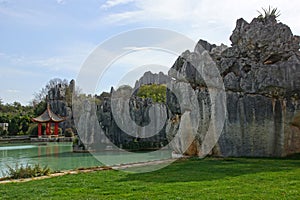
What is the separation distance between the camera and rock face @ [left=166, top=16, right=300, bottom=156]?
12.6 meters

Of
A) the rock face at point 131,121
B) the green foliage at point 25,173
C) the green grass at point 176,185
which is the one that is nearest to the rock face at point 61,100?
the rock face at point 131,121

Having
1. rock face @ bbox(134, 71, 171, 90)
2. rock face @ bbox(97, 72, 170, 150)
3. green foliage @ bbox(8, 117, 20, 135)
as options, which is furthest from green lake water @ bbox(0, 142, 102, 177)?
green foliage @ bbox(8, 117, 20, 135)

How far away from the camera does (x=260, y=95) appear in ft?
42.0

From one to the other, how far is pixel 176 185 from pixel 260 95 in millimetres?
6916

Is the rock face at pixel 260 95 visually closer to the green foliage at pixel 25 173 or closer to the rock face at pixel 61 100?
the green foliage at pixel 25 173

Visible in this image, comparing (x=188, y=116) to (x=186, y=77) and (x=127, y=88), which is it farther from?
(x=127, y=88)

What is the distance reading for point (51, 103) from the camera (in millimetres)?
47438

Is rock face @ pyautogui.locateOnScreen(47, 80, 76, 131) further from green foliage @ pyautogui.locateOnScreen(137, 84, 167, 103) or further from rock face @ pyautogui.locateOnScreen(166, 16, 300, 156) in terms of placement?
rock face @ pyautogui.locateOnScreen(166, 16, 300, 156)

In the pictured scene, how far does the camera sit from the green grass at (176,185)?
19.9 feet

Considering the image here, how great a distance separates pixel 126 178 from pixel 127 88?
25.3m

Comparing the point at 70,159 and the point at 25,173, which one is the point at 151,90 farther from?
the point at 25,173

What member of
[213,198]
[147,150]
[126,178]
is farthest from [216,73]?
[147,150]

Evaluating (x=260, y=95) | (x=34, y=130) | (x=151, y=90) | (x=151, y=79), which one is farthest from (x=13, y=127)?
(x=260, y=95)

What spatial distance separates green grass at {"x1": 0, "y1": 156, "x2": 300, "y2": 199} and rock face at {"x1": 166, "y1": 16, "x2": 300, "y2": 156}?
3357 millimetres
